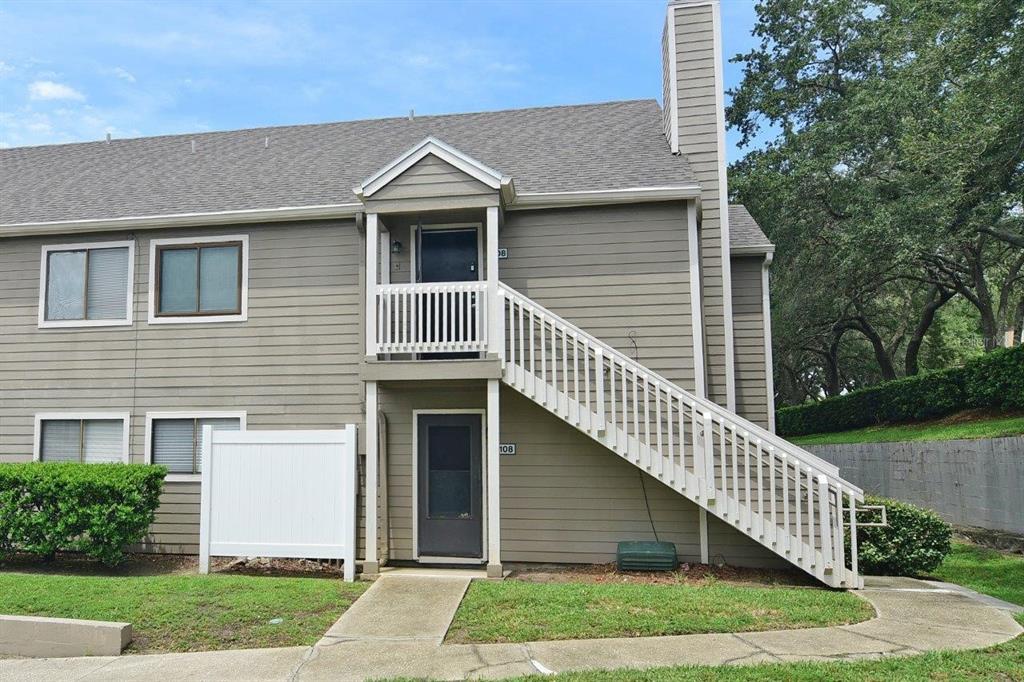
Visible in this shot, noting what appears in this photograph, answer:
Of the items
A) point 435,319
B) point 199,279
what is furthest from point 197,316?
point 435,319

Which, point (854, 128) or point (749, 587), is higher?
point (854, 128)

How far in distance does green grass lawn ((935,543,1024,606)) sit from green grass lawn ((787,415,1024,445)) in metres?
1.84

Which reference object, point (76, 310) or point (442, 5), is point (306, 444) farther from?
point (442, 5)

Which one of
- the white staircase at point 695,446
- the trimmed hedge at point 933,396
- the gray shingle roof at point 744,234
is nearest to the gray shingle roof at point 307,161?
the gray shingle roof at point 744,234

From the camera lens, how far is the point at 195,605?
21.6 ft

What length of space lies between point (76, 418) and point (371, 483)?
4.99m

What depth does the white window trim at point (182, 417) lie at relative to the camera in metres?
9.78

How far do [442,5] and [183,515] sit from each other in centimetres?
870

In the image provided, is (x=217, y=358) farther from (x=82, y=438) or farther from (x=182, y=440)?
(x=82, y=438)

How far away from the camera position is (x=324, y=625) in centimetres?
629

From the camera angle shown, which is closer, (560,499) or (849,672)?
(849,672)

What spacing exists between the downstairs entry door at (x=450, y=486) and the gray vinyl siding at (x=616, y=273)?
2.02 meters

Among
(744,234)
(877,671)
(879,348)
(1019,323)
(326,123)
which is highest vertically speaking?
(326,123)

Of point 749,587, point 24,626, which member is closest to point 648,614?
point 749,587
